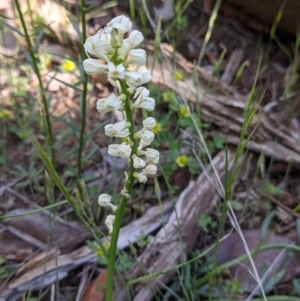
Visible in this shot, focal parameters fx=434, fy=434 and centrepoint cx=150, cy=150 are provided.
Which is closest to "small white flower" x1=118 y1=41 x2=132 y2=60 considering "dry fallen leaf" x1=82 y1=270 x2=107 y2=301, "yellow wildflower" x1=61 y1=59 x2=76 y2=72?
"dry fallen leaf" x1=82 y1=270 x2=107 y2=301

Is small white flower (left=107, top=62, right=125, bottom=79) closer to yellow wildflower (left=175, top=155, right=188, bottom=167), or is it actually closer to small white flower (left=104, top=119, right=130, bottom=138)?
small white flower (left=104, top=119, right=130, bottom=138)

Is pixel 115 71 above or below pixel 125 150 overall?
above

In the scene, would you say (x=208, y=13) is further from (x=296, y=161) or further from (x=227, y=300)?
(x=227, y=300)

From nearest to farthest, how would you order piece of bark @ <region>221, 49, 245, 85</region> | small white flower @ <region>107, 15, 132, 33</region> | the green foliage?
small white flower @ <region>107, 15, 132, 33</region> → the green foliage → piece of bark @ <region>221, 49, 245, 85</region>

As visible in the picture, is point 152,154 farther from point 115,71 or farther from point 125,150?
point 115,71

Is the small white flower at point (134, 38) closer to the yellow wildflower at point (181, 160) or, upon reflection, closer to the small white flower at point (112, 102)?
the small white flower at point (112, 102)

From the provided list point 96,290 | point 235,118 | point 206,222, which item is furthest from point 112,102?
point 235,118

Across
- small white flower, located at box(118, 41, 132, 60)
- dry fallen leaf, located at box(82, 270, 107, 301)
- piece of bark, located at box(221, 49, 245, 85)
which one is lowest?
dry fallen leaf, located at box(82, 270, 107, 301)

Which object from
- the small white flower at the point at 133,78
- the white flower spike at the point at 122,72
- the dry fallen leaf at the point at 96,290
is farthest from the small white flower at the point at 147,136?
the dry fallen leaf at the point at 96,290
